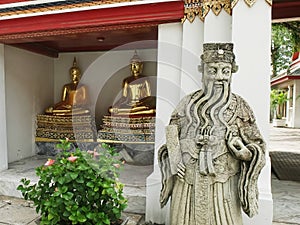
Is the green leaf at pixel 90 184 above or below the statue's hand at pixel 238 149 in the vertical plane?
below

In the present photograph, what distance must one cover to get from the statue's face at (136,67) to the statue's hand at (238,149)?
3.14 meters

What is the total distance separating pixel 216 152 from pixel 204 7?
145 centimetres

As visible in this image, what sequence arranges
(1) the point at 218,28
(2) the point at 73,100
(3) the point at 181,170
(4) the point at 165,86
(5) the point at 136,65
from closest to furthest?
(3) the point at 181,170 < (1) the point at 218,28 < (4) the point at 165,86 < (5) the point at 136,65 < (2) the point at 73,100

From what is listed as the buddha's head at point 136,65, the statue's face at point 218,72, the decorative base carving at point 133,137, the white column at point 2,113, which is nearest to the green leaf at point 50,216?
the statue's face at point 218,72

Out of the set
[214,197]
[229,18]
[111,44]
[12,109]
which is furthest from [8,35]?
[214,197]

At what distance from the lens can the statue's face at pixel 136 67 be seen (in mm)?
4711

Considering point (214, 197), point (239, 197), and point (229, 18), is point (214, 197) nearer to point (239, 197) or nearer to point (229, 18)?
point (239, 197)

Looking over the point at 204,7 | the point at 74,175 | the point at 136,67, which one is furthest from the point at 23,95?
the point at 204,7

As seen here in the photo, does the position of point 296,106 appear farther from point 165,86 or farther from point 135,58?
point 165,86

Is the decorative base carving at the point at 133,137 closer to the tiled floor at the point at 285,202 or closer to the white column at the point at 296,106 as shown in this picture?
the tiled floor at the point at 285,202

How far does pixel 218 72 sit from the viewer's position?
1.82m

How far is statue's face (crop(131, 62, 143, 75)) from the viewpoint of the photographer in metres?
4.71

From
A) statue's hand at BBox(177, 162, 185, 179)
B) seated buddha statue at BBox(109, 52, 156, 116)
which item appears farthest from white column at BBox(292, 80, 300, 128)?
statue's hand at BBox(177, 162, 185, 179)

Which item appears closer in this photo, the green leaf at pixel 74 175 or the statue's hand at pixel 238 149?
the statue's hand at pixel 238 149
